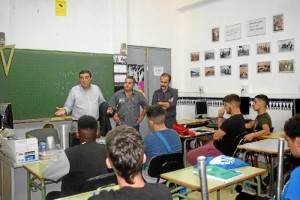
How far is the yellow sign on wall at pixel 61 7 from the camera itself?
543 centimetres

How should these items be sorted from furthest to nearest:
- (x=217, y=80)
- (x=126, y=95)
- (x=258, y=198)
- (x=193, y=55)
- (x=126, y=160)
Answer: (x=193, y=55) < (x=217, y=80) < (x=126, y=95) < (x=258, y=198) < (x=126, y=160)

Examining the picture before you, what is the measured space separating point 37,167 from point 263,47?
4.60m

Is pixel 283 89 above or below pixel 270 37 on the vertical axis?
below

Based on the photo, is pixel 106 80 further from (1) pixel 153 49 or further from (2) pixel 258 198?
(2) pixel 258 198

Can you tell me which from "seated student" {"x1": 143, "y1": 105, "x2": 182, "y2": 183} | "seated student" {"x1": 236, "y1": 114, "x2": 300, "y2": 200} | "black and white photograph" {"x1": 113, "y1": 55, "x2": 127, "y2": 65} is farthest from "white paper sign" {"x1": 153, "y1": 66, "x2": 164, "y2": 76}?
"seated student" {"x1": 236, "y1": 114, "x2": 300, "y2": 200}

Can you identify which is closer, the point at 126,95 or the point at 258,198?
the point at 258,198

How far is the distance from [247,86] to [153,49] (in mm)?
2284

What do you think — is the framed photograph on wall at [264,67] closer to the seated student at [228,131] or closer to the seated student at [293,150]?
the seated student at [228,131]

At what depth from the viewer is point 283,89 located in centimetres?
540

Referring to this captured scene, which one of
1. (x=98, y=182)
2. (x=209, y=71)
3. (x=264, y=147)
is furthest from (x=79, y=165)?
(x=209, y=71)

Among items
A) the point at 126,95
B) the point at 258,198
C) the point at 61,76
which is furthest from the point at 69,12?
the point at 258,198

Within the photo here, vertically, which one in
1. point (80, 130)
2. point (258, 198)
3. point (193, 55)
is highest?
point (193, 55)

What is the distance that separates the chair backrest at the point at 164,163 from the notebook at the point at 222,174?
41 cm

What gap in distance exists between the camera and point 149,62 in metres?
6.90
